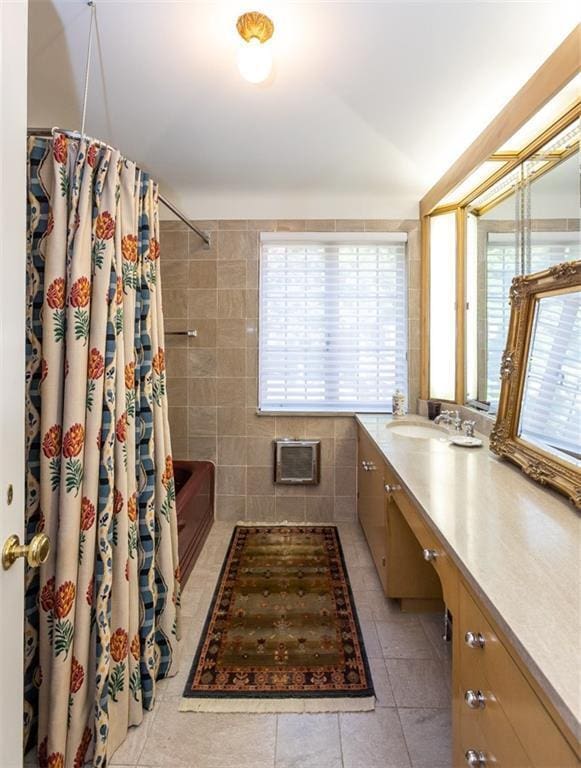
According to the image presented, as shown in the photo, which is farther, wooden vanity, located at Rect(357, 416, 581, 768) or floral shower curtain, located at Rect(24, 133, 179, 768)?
floral shower curtain, located at Rect(24, 133, 179, 768)

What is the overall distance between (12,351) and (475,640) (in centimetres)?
114

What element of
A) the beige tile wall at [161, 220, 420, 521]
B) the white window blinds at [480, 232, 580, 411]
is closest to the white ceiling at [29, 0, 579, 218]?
the beige tile wall at [161, 220, 420, 521]

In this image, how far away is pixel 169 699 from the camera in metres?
1.49

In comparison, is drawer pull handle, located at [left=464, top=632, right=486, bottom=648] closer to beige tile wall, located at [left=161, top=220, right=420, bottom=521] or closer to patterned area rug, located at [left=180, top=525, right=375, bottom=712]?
patterned area rug, located at [left=180, top=525, right=375, bottom=712]

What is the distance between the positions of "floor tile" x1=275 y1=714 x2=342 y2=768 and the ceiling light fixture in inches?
93.7

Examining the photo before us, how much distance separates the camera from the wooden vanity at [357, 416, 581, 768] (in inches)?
25.6

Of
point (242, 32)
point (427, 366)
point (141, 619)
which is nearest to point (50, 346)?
point (141, 619)

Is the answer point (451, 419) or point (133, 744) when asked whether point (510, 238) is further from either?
point (133, 744)

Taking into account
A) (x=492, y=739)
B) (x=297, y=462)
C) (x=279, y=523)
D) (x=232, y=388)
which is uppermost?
(x=232, y=388)

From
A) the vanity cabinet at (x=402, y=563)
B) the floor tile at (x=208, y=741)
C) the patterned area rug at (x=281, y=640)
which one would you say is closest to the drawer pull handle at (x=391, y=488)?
the vanity cabinet at (x=402, y=563)

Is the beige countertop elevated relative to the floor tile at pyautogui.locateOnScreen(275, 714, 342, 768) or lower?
elevated

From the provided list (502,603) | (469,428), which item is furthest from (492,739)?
(469,428)

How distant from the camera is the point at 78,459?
1168 millimetres

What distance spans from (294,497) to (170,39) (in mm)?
2720
